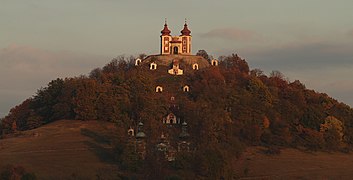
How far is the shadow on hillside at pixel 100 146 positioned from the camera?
92812 millimetres

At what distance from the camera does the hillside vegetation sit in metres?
105

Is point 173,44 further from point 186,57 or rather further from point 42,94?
point 42,94

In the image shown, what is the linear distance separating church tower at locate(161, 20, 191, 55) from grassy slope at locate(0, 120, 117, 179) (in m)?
39.3

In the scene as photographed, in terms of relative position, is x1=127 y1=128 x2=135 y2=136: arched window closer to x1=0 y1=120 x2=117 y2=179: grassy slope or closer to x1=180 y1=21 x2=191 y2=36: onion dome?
x1=0 y1=120 x2=117 y2=179: grassy slope

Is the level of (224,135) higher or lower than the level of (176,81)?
lower

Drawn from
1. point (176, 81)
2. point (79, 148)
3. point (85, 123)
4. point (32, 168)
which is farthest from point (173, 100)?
point (32, 168)

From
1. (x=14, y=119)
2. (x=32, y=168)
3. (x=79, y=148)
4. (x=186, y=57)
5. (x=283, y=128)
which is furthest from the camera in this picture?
(x=186, y=57)

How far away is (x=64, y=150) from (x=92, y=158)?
18.3 ft

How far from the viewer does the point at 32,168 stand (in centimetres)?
8388

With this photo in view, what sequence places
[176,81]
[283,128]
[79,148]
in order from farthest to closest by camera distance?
[176,81] < [283,128] < [79,148]

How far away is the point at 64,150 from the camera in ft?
315

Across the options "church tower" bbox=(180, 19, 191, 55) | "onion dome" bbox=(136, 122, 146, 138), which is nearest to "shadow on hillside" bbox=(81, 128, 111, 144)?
"onion dome" bbox=(136, 122, 146, 138)

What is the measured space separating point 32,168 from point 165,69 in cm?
6286

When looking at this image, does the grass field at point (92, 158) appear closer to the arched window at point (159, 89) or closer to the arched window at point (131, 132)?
the arched window at point (131, 132)
